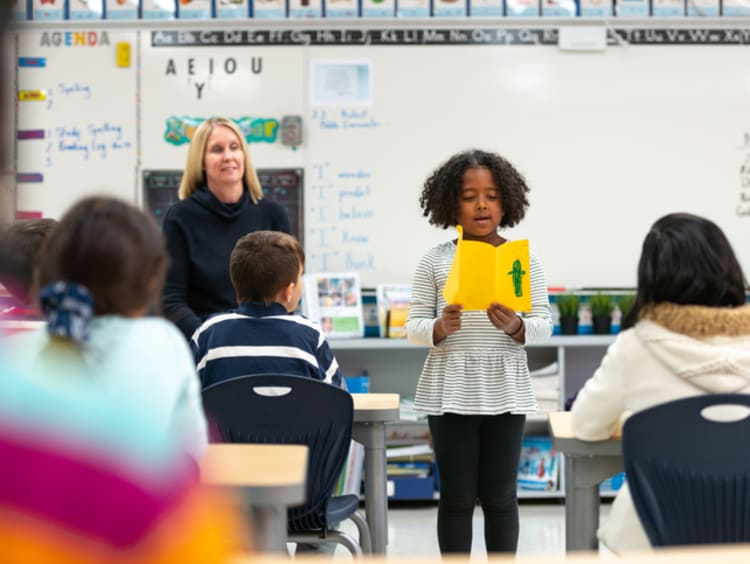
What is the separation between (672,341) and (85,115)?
359cm

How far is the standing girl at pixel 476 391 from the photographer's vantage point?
2.30 meters

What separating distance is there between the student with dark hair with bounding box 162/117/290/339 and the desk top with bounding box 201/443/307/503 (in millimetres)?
1077

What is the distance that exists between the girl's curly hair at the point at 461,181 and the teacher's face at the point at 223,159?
2.21 ft

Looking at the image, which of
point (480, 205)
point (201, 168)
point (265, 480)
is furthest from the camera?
point (201, 168)

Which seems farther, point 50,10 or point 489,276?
point 50,10

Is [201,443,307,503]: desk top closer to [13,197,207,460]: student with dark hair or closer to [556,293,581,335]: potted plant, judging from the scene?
[13,197,207,460]: student with dark hair

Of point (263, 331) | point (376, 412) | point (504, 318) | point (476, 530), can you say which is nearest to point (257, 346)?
point (263, 331)

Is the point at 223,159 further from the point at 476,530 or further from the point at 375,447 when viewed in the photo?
the point at 476,530

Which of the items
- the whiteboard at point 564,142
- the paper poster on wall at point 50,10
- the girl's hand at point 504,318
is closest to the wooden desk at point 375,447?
the girl's hand at point 504,318

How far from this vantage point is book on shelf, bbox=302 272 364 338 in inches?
165

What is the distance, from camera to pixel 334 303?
424cm

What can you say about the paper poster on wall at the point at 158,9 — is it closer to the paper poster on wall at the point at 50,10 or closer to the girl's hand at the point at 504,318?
the paper poster on wall at the point at 50,10

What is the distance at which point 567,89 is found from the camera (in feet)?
14.5

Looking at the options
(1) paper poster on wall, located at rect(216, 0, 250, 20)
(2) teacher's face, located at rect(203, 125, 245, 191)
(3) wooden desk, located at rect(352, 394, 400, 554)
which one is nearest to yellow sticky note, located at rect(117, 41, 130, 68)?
(1) paper poster on wall, located at rect(216, 0, 250, 20)
